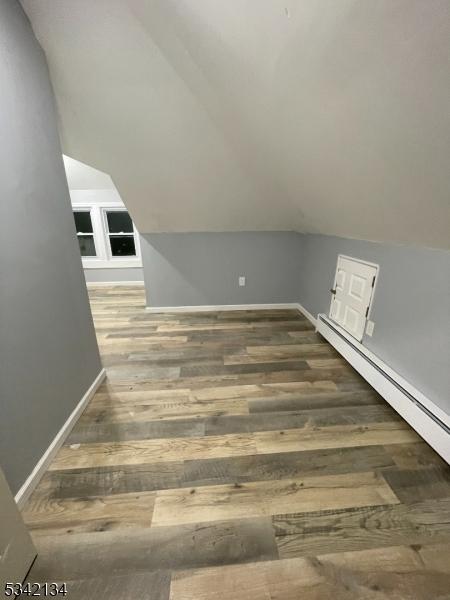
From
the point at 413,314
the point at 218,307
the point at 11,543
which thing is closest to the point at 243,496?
the point at 11,543

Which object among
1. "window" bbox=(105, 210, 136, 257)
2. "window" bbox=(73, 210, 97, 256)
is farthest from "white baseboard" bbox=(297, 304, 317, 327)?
"window" bbox=(73, 210, 97, 256)

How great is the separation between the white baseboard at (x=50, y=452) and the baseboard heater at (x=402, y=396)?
2.10m

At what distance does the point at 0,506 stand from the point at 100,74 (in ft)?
7.30

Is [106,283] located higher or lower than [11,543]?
lower

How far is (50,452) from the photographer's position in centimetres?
133

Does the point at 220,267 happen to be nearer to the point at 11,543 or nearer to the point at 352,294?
the point at 352,294

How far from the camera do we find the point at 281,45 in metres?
0.93

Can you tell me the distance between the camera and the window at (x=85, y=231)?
4.62 m

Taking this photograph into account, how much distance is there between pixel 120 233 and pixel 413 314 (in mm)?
4860

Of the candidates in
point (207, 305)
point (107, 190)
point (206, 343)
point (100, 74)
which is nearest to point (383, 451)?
point (206, 343)

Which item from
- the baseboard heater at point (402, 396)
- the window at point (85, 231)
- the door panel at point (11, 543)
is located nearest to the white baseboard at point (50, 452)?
the door panel at point (11, 543)

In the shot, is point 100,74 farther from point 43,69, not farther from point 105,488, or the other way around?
point 105,488

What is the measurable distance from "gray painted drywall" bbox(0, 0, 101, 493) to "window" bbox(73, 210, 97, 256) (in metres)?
3.66

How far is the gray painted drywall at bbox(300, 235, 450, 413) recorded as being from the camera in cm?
138
